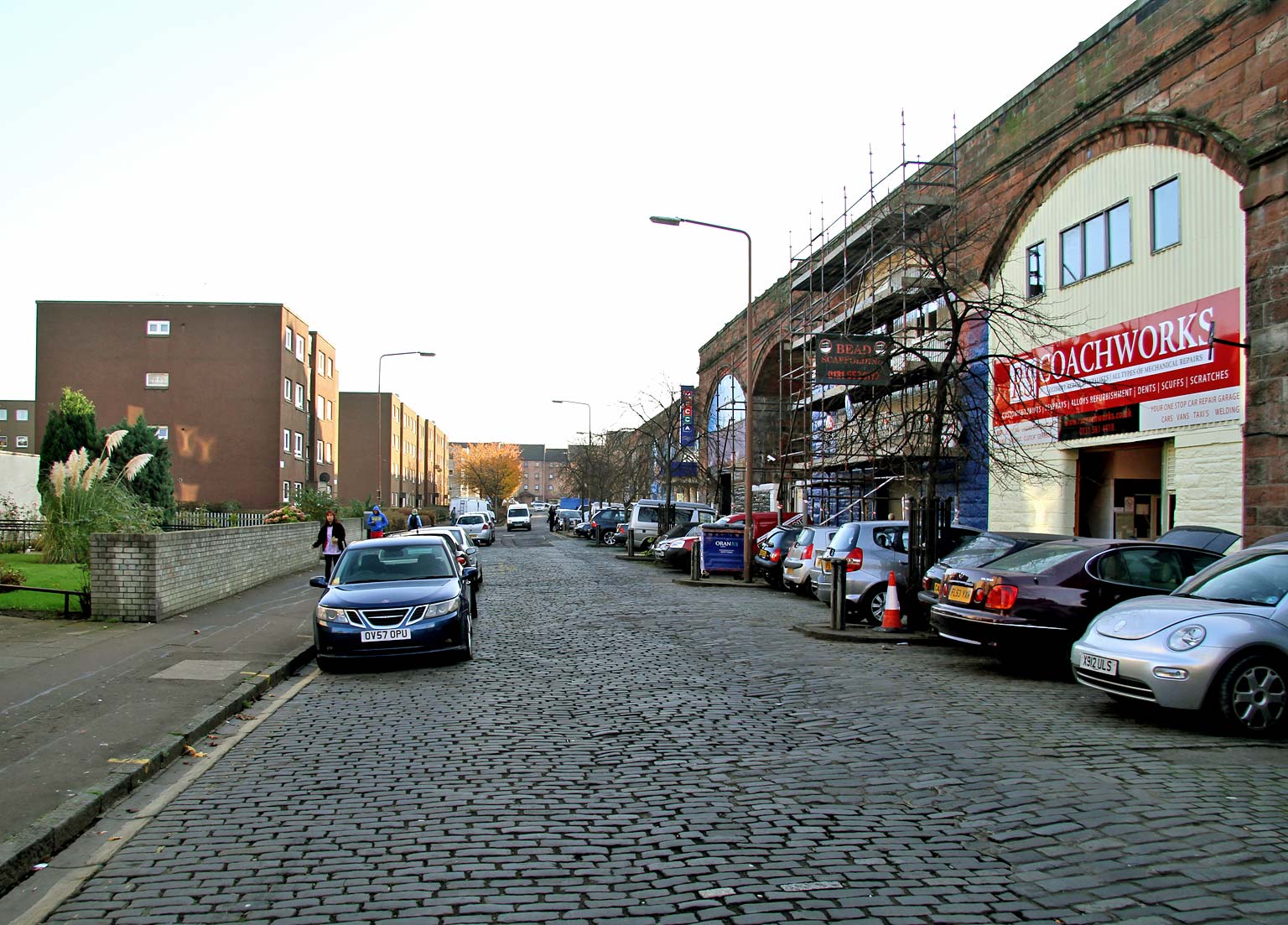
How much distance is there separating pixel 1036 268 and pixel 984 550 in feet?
40.8

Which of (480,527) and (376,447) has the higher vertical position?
(376,447)

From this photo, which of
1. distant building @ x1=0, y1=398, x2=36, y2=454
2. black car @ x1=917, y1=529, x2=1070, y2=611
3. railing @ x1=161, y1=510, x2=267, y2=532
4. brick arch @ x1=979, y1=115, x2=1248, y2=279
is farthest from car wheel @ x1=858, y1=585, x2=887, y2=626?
distant building @ x1=0, y1=398, x2=36, y2=454

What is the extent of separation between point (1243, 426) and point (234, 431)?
147 feet

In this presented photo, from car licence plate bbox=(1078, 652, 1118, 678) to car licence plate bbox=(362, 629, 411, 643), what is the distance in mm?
6424

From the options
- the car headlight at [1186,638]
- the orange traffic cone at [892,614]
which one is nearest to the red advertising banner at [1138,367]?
the orange traffic cone at [892,614]

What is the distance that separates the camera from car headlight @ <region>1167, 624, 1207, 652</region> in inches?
284

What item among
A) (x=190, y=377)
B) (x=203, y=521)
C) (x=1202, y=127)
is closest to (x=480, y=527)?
(x=190, y=377)

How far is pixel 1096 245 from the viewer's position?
63.8ft

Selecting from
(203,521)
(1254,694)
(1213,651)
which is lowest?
(1254,694)

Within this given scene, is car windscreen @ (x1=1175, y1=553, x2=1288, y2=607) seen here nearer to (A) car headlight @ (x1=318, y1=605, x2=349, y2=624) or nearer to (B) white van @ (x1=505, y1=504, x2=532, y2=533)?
(A) car headlight @ (x1=318, y1=605, x2=349, y2=624)

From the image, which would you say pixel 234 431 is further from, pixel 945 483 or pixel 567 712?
pixel 567 712

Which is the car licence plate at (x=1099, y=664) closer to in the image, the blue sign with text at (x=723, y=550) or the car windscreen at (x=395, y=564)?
the car windscreen at (x=395, y=564)

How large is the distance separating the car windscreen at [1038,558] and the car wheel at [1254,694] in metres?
2.75

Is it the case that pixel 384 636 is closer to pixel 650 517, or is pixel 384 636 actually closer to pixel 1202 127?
pixel 1202 127
